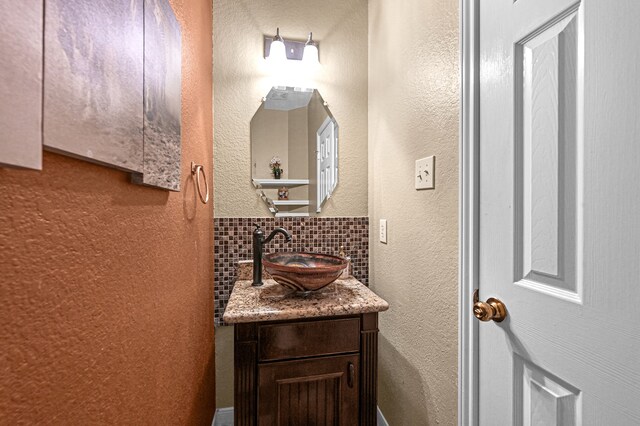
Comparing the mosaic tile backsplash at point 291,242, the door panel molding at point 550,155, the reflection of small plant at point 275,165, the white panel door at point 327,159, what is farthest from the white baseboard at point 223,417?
the door panel molding at point 550,155

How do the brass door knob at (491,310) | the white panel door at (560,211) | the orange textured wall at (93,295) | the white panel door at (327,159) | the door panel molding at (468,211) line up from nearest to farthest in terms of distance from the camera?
the orange textured wall at (93,295) < the white panel door at (560,211) < the brass door knob at (491,310) < the door panel molding at (468,211) < the white panel door at (327,159)

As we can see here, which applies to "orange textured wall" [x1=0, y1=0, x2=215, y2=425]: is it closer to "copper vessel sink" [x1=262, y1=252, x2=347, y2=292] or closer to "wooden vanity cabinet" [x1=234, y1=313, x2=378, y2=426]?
"wooden vanity cabinet" [x1=234, y1=313, x2=378, y2=426]

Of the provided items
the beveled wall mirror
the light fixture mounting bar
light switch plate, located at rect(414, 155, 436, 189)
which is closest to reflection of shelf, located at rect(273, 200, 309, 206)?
the beveled wall mirror

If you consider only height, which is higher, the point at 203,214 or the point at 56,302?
the point at 203,214

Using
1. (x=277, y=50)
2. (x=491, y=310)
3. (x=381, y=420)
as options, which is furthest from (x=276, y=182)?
(x=381, y=420)

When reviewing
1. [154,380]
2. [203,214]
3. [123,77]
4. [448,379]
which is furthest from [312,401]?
[123,77]

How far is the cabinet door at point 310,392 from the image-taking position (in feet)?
3.91

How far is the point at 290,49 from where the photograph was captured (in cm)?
176

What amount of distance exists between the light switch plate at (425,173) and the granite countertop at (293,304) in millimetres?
513

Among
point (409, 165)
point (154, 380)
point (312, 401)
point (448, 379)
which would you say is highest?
point (409, 165)

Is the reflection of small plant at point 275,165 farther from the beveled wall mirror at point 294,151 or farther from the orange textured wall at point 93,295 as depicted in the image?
the orange textured wall at point 93,295

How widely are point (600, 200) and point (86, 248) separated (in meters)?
0.91

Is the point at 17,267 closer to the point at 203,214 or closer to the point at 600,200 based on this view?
the point at 600,200

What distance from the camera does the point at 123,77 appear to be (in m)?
0.59
